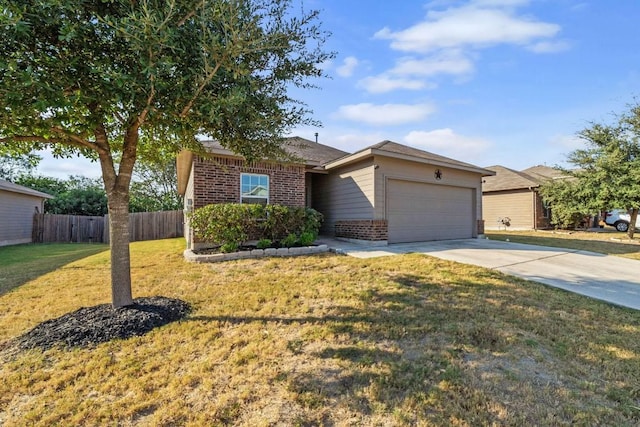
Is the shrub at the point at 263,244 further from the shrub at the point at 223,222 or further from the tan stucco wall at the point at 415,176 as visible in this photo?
the tan stucco wall at the point at 415,176

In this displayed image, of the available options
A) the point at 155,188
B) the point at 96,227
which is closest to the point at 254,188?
the point at 96,227

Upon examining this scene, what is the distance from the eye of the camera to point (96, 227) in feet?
54.0

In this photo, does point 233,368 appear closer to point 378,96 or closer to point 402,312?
point 402,312

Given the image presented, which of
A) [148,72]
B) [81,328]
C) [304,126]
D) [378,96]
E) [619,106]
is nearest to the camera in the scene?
[148,72]

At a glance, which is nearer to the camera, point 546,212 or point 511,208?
point 546,212

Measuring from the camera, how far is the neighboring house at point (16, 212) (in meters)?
13.4

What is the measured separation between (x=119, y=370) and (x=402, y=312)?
10.1ft

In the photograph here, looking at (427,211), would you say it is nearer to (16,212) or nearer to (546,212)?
(546,212)

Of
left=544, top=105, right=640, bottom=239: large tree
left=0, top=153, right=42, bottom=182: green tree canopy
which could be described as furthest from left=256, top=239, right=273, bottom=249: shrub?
left=0, top=153, right=42, bottom=182: green tree canopy

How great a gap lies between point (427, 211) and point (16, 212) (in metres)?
18.5

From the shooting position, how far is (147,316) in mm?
3766

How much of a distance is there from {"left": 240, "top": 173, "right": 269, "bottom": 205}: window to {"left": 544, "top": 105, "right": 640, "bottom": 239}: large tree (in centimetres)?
1252

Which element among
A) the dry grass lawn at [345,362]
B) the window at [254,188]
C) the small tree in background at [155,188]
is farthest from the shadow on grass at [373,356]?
the small tree in background at [155,188]

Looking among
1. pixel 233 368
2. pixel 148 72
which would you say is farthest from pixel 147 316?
pixel 148 72
